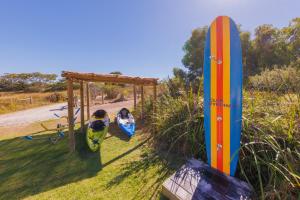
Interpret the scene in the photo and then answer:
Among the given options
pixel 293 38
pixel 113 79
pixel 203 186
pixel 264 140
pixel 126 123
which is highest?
pixel 293 38

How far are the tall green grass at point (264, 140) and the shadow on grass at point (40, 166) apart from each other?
215 cm

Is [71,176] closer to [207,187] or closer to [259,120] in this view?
[207,187]

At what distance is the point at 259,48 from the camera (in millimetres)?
18359

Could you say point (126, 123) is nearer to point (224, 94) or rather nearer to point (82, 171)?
point (82, 171)

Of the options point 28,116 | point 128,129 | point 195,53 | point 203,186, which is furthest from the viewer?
point 195,53

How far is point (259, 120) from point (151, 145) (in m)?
2.79

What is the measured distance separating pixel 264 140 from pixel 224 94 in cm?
84

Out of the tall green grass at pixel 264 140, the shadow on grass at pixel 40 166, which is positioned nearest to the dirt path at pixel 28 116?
the shadow on grass at pixel 40 166

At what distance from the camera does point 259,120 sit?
267 cm

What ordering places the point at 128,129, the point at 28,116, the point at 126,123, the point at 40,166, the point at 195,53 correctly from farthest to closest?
the point at 195,53, the point at 28,116, the point at 126,123, the point at 128,129, the point at 40,166

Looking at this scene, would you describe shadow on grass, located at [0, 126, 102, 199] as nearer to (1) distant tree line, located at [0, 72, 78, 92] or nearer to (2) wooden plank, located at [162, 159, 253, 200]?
(2) wooden plank, located at [162, 159, 253, 200]

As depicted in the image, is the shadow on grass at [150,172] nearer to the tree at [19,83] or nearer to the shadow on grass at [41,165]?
the shadow on grass at [41,165]

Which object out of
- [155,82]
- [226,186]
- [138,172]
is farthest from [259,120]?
[155,82]

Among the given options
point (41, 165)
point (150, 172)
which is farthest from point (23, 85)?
point (150, 172)
